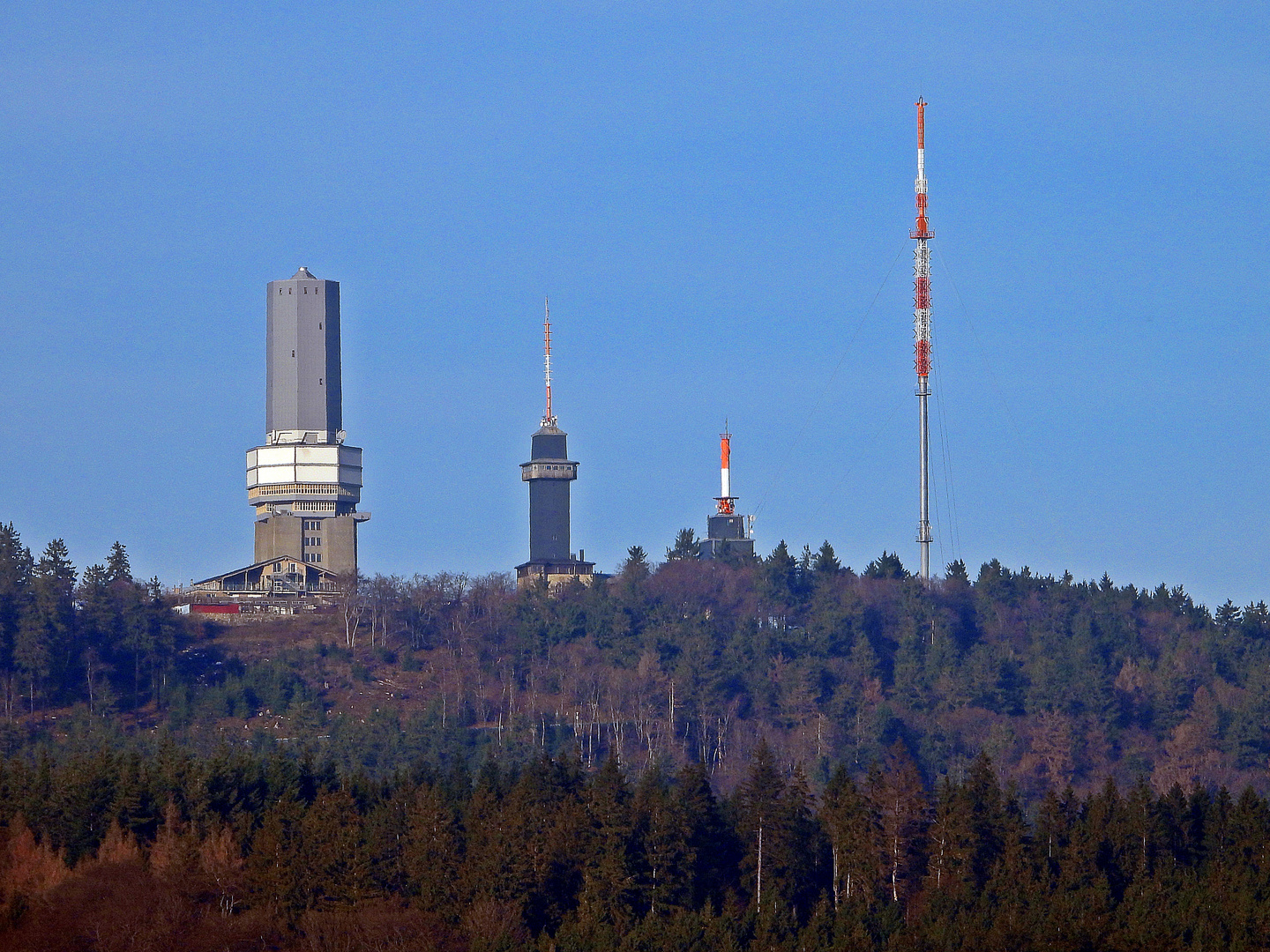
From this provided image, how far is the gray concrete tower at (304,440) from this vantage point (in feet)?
513

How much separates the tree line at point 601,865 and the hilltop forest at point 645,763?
0.13 m

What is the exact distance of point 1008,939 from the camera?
178ft

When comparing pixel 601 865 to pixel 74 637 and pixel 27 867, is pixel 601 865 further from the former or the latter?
pixel 74 637

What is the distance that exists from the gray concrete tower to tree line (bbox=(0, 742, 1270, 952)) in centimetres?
8518

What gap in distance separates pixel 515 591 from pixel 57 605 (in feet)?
105

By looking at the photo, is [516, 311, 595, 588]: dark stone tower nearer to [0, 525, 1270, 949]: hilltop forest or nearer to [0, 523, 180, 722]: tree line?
[0, 525, 1270, 949]: hilltop forest

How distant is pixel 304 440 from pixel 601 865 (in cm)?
9753

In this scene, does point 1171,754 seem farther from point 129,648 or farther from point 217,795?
point 217,795

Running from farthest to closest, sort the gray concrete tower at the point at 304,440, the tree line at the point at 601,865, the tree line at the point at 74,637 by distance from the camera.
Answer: the gray concrete tower at the point at 304,440, the tree line at the point at 74,637, the tree line at the point at 601,865

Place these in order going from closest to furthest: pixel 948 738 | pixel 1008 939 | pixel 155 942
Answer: pixel 1008 939, pixel 155 942, pixel 948 738

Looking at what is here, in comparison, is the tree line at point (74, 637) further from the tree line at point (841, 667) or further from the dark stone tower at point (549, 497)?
the dark stone tower at point (549, 497)

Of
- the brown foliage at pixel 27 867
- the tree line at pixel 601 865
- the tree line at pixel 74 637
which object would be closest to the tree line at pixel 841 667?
the tree line at pixel 74 637

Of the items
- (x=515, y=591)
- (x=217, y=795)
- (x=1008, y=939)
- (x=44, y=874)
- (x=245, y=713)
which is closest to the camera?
(x=1008, y=939)

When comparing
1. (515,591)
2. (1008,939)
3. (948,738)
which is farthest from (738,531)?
(1008,939)
